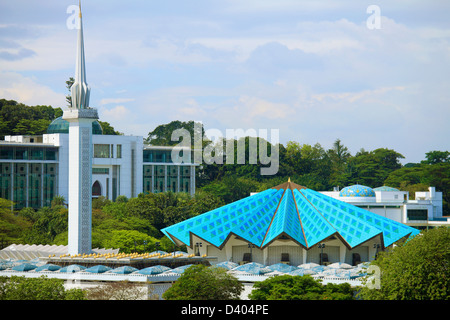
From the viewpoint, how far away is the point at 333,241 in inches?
2473

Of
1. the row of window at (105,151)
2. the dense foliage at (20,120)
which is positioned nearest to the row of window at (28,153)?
the row of window at (105,151)

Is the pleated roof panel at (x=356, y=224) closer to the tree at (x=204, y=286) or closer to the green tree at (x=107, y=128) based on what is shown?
the tree at (x=204, y=286)

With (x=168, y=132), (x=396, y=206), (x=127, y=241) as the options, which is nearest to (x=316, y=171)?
(x=168, y=132)

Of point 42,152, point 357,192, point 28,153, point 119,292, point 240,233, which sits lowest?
point 119,292

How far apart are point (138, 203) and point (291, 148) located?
48.0 meters

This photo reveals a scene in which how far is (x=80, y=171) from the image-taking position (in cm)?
5634

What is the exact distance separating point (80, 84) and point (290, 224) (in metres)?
19.3

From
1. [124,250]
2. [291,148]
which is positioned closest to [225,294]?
[124,250]

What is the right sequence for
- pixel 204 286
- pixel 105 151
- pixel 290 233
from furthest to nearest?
pixel 105 151 < pixel 290 233 < pixel 204 286

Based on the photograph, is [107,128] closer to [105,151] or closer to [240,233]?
[105,151]

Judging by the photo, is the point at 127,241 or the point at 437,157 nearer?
the point at 127,241

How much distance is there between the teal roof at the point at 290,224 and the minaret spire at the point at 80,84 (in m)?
13.0

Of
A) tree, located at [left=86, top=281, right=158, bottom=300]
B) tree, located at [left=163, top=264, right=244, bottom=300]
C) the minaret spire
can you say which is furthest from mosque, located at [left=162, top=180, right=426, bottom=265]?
tree, located at [left=163, top=264, right=244, bottom=300]
